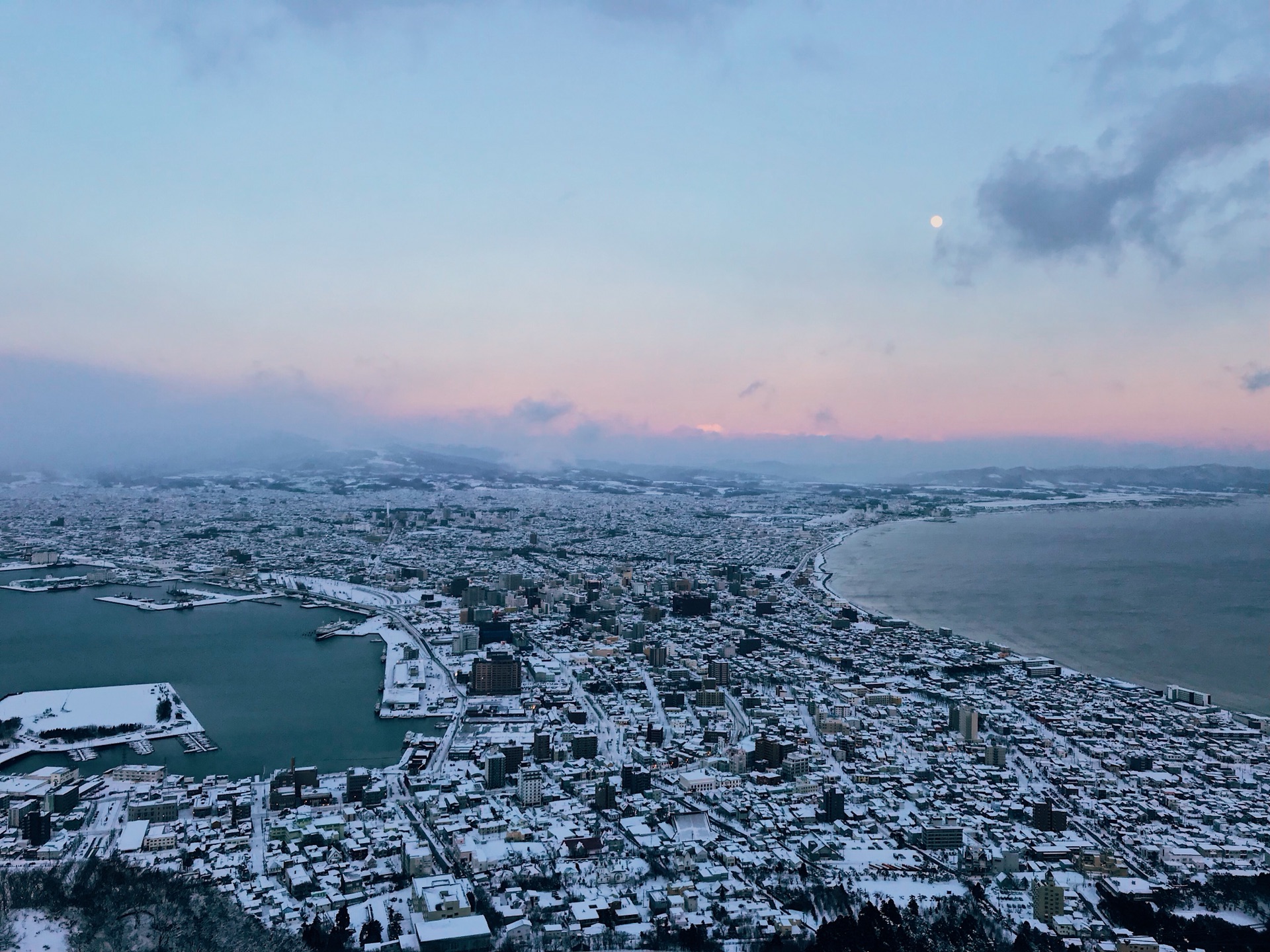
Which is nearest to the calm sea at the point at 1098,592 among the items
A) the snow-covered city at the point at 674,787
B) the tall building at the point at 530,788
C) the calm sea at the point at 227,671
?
the snow-covered city at the point at 674,787

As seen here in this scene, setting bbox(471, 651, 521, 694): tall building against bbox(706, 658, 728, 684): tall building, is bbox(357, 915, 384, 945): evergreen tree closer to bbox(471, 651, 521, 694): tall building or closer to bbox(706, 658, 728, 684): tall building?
bbox(471, 651, 521, 694): tall building

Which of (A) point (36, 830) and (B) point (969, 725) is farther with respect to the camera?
(B) point (969, 725)

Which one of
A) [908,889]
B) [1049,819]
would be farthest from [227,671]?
[1049,819]

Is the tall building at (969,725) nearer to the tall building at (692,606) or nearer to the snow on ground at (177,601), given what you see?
the tall building at (692,606)

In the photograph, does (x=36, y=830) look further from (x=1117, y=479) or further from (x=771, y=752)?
(x=1117, y=479)

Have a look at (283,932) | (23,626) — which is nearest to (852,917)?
(283,932)

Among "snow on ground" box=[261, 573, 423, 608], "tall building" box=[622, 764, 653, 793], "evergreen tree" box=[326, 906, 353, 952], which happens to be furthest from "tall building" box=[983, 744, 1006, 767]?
"snow on ground" box=[261, 573, 423, 608]

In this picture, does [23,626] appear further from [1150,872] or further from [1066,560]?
[1066,560]
